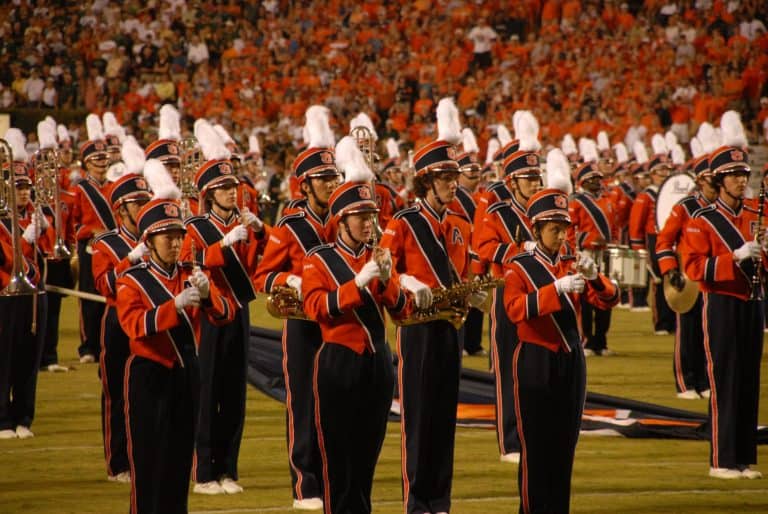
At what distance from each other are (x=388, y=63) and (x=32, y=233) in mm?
17341

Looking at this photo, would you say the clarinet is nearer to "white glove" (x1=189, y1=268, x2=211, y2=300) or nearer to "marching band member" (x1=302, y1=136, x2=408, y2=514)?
"marching band member" (x1=302, y1=136, x2=408, y2=514)

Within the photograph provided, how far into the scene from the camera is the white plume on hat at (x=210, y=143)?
25.8ft

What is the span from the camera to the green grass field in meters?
7.35

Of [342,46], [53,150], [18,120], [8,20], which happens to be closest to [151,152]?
[53,150]

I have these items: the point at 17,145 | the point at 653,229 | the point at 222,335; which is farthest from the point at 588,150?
the point at 222,335

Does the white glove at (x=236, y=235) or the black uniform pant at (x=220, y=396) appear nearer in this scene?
the white glove at (x=236, y=235)

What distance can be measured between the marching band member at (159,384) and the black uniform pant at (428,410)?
1.19m

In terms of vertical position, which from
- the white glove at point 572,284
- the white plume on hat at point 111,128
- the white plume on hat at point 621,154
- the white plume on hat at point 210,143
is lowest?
the white glove at point 572,284

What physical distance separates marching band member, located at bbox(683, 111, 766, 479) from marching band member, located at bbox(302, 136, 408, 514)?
2486 mm

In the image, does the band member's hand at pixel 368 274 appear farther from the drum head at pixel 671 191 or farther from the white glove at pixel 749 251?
the drum head at pixel 671 191

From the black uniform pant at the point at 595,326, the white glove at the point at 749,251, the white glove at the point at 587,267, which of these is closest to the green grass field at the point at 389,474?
the white glove at the point at 749,251

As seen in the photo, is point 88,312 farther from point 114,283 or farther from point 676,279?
point 676,279

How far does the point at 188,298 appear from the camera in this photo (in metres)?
5.68

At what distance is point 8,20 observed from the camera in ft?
92.1
